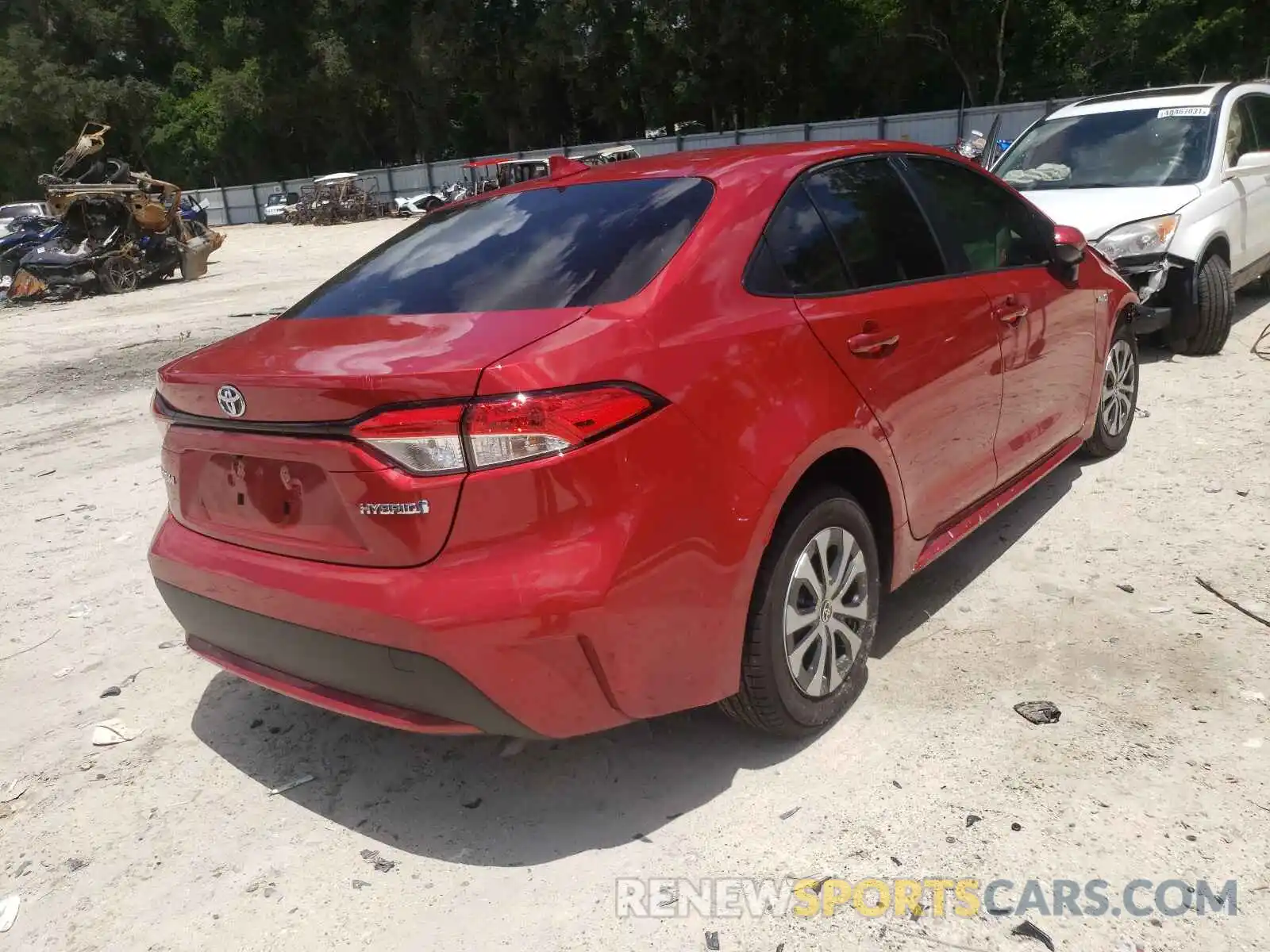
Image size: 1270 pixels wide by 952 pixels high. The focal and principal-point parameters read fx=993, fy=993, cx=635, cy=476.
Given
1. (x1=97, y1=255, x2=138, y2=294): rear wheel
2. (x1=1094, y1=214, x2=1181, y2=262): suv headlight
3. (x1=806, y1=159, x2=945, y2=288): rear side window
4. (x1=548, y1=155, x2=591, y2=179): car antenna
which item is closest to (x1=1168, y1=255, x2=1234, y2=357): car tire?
(x1=1094, y1=214, x2=1181, y2=262): suv headlight

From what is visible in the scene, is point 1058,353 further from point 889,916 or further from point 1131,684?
point 889,916

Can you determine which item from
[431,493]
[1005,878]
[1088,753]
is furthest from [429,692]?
[1088,753]

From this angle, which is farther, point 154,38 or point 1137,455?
Answer: point 154,38

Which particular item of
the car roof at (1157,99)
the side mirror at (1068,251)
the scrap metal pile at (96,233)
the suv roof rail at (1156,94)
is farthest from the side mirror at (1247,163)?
the scrap metal pile at (96,233)

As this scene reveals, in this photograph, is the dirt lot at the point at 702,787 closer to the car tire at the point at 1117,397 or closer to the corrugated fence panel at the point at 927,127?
the car tire at the point at 1117,397

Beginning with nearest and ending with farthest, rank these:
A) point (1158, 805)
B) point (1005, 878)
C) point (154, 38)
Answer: point (1005, 878) < point (1158, 805) < point (154, 38)

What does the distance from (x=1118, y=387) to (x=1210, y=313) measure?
7.44 ft

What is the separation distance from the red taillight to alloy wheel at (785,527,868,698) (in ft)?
2.81

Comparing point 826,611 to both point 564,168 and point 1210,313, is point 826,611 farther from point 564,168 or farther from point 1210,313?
point 1210,313

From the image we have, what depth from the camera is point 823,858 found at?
2.49m

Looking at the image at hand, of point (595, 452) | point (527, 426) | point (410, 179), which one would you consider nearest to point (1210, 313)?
point (595, 452)

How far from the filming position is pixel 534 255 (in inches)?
110

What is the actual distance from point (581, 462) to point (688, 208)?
3.14ft

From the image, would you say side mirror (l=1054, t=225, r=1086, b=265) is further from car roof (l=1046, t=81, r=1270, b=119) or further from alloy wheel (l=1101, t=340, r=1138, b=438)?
car roof (l=1046, t=81, r=1270, b=119)
